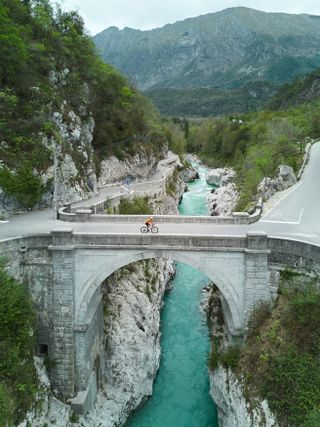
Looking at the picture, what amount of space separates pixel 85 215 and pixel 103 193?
41.6ft

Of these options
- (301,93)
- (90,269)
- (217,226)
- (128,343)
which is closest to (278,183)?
(217,226)

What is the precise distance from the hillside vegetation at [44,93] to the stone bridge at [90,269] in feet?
26.6

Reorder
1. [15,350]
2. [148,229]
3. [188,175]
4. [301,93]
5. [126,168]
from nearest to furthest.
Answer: [15,350]
[148,229]
[126,168]
[188,175]
[301,93]

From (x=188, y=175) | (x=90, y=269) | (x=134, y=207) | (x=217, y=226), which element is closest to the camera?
(x=90, y=269)

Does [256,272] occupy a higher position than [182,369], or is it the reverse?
[256,272]

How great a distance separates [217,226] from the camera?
23.9 meters

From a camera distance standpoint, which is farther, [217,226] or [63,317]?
[217,226]

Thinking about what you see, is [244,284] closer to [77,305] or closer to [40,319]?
[77,305]

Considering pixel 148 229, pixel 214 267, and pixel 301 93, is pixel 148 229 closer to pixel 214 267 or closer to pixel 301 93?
pixel 214 267

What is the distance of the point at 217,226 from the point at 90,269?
8028 mm

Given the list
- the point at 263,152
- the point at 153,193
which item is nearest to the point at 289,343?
the point at 153,193

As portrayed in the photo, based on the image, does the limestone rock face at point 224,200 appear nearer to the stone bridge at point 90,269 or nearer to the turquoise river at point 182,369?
the turquoise river at point 182,369

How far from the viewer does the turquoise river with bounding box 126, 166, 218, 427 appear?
897 inches

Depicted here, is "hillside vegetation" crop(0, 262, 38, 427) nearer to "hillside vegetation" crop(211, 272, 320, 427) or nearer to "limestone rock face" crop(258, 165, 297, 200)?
"hillside vegetation" crop(211, 272, 320, 427)
